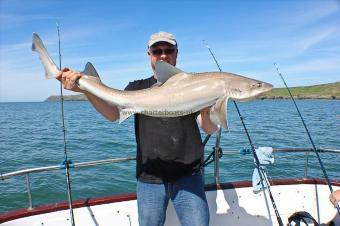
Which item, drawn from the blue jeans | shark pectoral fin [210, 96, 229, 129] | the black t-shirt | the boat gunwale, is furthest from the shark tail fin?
the boat gunwale

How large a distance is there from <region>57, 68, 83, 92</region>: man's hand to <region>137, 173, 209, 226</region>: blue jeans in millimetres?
1337

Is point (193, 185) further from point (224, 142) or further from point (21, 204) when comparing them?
point (224, 142)

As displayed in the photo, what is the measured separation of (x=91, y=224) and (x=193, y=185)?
189cm

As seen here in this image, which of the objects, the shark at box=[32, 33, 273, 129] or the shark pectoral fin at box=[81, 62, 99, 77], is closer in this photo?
the shark at box=[32, 33, 273, 129]

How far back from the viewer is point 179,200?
4.10m

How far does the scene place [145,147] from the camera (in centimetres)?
400

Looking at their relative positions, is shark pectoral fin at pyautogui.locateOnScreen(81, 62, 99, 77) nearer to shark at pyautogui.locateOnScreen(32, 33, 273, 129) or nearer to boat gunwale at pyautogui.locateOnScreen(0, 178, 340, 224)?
shark at pyautogui.locateOnScreen(32, 33, 273, 129)

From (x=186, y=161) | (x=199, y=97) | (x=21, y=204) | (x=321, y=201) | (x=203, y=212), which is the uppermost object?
(x=199, y=97)

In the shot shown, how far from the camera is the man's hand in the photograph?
371cm

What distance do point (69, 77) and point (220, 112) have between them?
1555 mm

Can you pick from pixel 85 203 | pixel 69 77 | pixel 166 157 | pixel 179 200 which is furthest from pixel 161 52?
pixel 85 203

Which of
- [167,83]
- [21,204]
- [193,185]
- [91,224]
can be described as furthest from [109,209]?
[21,204]

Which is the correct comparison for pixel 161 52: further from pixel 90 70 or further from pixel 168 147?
pixel 168 147

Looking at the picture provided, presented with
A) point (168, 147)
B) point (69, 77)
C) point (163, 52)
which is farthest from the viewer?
point (163, 52)
